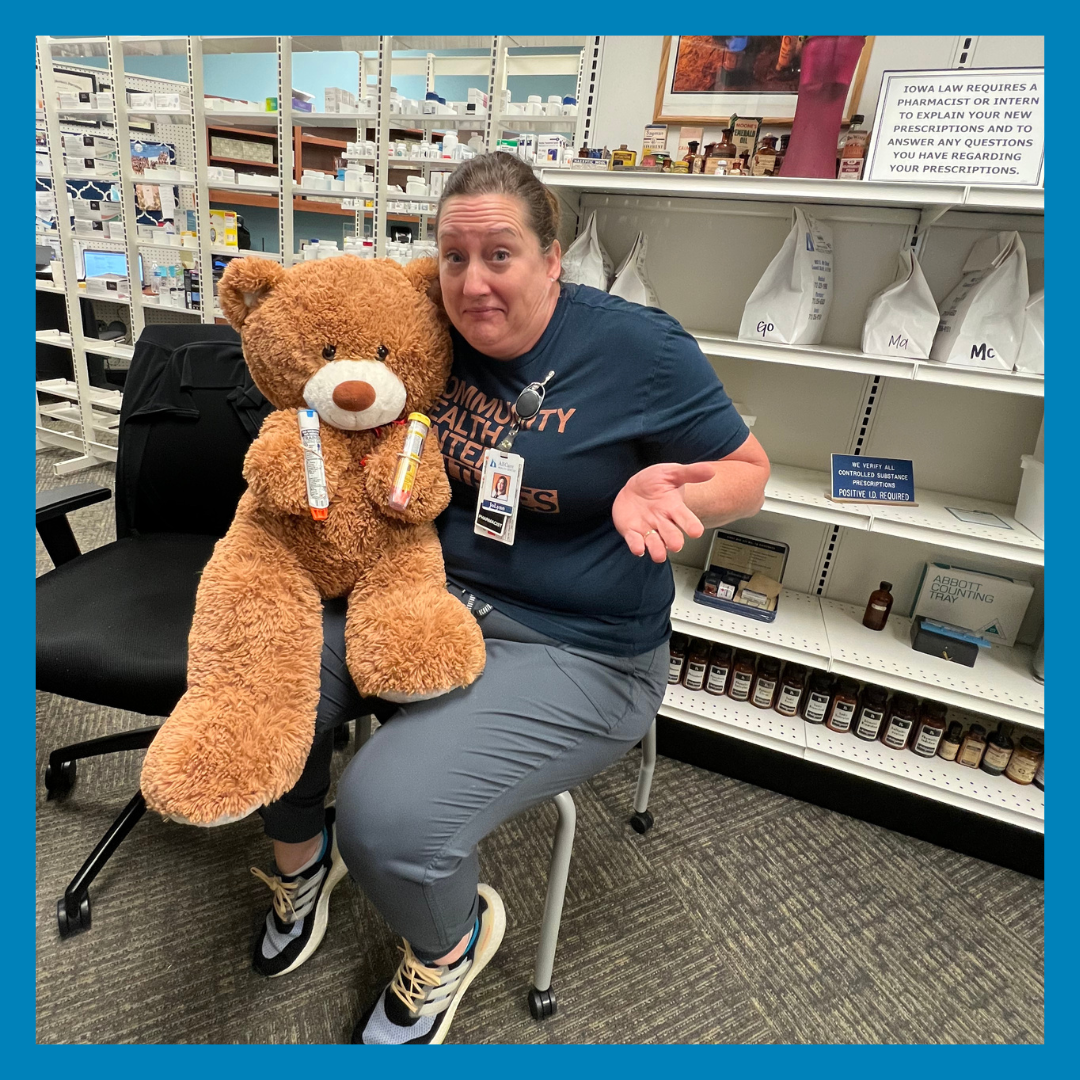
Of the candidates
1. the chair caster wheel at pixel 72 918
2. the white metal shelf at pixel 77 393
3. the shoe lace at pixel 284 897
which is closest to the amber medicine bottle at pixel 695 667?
the shoe lace at pixel 284 897

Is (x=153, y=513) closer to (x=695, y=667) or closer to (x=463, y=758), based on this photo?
(x=463, y=758)

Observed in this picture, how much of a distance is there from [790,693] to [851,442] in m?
0.71

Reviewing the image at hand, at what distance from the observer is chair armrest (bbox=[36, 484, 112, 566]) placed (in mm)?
1375

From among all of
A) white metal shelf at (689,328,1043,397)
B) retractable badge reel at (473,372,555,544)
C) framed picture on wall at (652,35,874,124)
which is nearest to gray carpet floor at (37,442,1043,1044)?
retractable badge reel at (473,372,555,544)

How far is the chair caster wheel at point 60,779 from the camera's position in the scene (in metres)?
1.60

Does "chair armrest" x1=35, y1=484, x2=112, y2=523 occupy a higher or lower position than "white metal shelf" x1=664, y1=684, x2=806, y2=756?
higher

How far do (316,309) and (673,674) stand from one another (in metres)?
1.41

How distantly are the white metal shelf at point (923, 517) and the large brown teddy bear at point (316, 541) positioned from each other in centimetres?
97

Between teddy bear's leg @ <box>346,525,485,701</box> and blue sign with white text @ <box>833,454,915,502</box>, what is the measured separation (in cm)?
108

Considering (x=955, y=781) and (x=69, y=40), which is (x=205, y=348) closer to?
(x=955, y=781)

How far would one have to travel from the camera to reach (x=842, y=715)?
1800 millimetres

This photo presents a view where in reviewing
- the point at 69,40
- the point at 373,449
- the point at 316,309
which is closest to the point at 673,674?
the point at 373,449

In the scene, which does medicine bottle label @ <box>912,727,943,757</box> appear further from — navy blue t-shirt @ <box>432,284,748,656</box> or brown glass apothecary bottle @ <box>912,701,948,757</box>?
navy blue t-shirt @ <box>432,284,748,656</box>

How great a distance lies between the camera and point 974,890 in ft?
5.34
